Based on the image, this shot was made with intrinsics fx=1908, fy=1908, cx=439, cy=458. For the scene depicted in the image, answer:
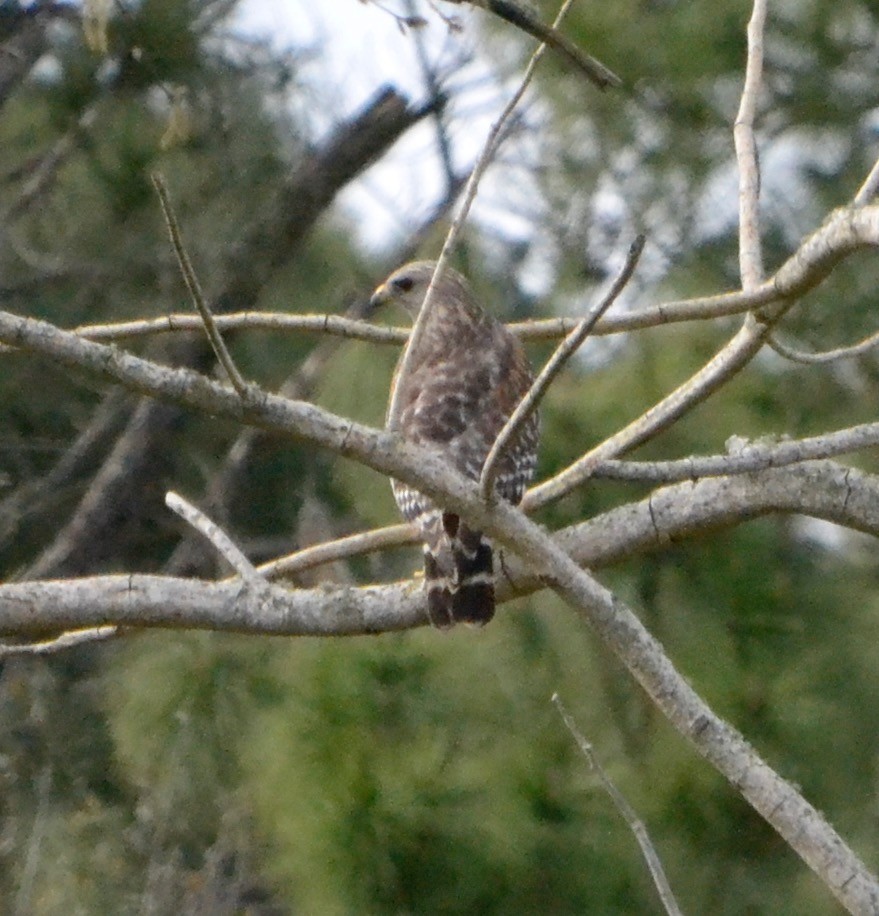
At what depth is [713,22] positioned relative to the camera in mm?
6180

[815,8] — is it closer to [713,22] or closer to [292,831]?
[713,22]

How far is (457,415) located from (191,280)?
2.09 m

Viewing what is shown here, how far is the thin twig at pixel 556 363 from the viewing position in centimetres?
263

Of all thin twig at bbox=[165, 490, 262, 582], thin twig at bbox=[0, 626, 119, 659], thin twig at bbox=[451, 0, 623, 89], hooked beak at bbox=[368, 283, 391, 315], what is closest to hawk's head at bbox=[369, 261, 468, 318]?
hooked beak at bbox=[368, 283, 391, 315]

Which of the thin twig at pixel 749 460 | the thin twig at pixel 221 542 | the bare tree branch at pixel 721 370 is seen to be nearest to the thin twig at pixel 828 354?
the bare tree branch at pixel 721 370

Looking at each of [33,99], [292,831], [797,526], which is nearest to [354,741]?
[292,831]

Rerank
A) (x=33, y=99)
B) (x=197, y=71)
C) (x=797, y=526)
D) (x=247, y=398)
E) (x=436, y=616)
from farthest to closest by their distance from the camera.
A: 1. (x=33, y=99)
2. (x=197, y=71)
3. (x=797, y=526)
4. (x=436, y=616)
5. (x=247, y=398)

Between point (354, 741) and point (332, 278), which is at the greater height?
point (332, 278)

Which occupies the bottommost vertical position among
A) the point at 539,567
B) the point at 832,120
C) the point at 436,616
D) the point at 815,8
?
the point at 539,567

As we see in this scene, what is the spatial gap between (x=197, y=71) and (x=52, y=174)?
962 millimetres

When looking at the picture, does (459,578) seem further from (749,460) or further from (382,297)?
(382,297)

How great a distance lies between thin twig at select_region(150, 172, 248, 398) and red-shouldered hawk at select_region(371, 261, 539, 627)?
0.48 meters

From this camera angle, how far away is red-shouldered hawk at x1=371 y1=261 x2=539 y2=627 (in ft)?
12.6

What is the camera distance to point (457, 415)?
4664 millimetres
